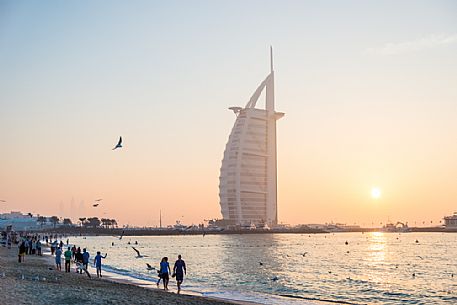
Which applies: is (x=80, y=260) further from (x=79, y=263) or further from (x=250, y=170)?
(x=250, y=170)

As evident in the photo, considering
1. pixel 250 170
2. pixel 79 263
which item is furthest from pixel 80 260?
pixel 250 170

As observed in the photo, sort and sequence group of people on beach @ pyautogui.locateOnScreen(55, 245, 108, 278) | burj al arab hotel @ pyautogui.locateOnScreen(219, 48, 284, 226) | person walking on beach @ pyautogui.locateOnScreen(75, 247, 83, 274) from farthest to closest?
burj al arab hotel @ pyautogui.locateOnScreen(219, 48, 284, 226) → person walking on beach @ pyautogui.locateOnScreen(75, 247, 83, 274) → group of people on beach @ pyautogui.locateOnScreen(55, 245, 108, 278)

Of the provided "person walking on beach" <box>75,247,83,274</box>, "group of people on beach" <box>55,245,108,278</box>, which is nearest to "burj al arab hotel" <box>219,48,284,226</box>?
"person walking on beach" <box>75,247,83,274</box>

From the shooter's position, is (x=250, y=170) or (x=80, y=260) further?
(x=250, y=170)

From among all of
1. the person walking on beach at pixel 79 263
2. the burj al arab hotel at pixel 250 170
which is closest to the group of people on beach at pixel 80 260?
the person walking on beach at pixel 79 263

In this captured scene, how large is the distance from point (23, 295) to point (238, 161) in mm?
135533

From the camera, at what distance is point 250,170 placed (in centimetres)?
15500

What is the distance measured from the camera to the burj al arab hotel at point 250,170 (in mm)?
154375

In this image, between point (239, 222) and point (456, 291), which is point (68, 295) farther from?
point (239, 222)

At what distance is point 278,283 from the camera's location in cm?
3262

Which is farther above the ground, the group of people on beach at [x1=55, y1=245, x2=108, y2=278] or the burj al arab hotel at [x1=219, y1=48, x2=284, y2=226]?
the burj al arab hotel at [x1=219, y1=48, x2=284, y2=226]

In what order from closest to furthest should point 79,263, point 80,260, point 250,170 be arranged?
point 79,263 < point 80,260 < point 250,170

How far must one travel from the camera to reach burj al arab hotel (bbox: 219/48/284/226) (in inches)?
6078

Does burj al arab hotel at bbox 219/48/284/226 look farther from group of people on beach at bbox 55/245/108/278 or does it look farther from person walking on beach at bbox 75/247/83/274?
group of people on beach at bbox 55/245/108/278
